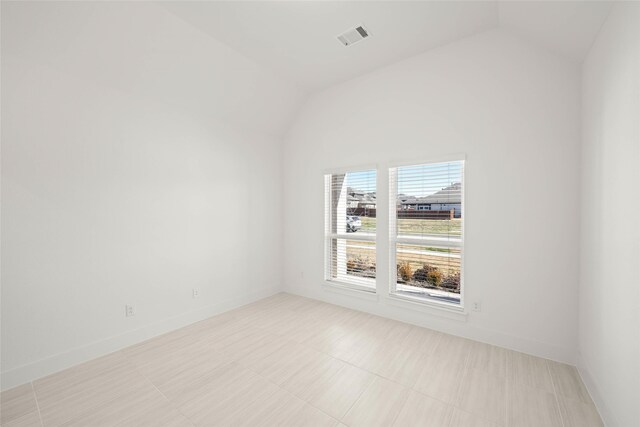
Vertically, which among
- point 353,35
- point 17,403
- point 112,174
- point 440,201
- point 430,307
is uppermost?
point 353,35

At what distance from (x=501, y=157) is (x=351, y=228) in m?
2.15

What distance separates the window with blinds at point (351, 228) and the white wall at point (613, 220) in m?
2.21

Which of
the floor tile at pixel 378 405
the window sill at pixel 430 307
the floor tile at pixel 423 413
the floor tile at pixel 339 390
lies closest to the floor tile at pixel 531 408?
the floor tile at pixel 423 413

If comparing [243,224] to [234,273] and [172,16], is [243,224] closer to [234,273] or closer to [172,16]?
[234,273]

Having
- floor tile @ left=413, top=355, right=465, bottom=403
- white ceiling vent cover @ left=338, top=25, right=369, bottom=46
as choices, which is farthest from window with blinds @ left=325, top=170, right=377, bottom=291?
white ceiling vent cover @ left=338, top=25, right=369, bottom=46

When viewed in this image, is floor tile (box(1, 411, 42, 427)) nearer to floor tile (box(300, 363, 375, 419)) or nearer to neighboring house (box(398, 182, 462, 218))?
floor tile (box(300, 363, 375, 419))

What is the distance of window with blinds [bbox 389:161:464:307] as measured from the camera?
3195 mm

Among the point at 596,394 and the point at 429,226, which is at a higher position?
the point at 429,226

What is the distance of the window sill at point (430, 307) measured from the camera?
310 cm

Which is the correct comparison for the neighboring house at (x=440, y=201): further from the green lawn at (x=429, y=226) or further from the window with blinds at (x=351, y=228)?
the window with blinds at (x=351, y=228)

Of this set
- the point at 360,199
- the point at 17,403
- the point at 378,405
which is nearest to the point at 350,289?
the point at 360,199

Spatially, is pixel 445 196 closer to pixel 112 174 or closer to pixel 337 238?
pixel 337 238

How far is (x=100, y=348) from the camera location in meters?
2.76

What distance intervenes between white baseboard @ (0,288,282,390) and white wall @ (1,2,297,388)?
1 centimetres
